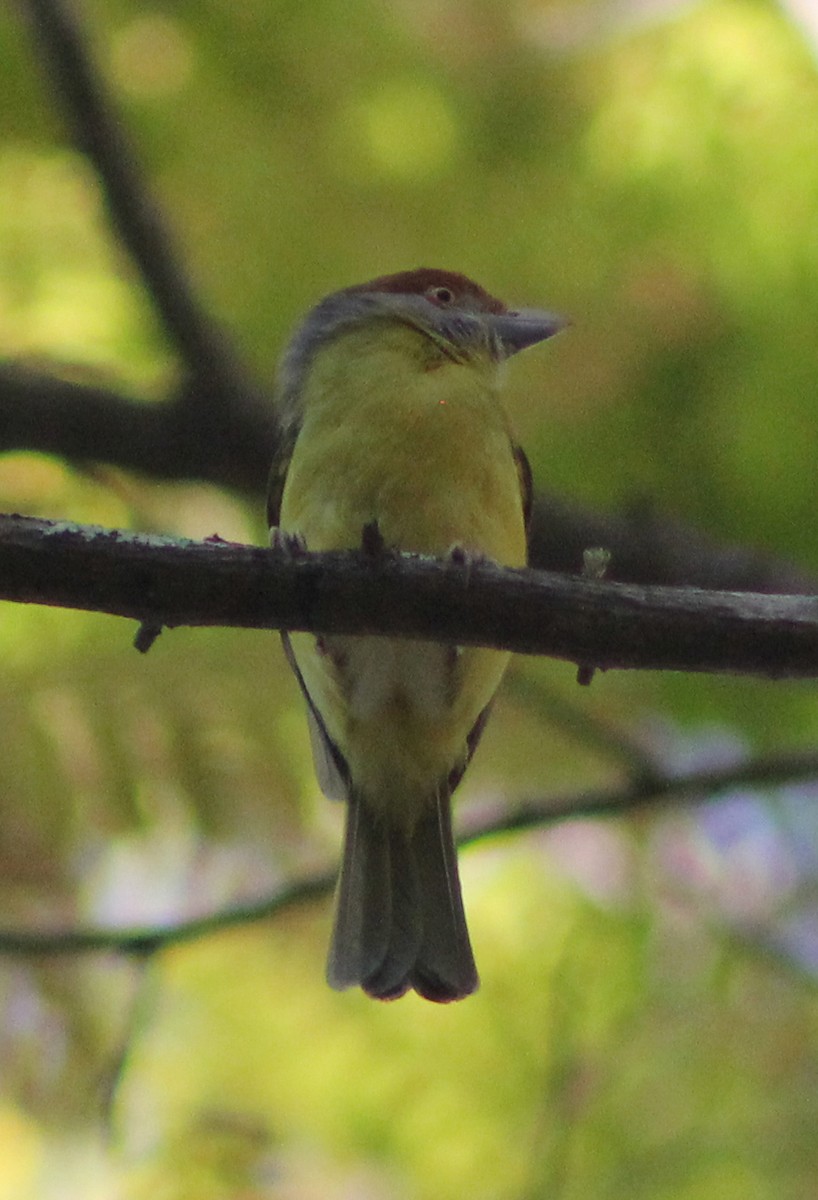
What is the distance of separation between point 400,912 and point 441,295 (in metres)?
1.74

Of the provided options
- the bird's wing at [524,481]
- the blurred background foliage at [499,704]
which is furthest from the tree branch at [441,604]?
the blurred background foliage at [499,704]

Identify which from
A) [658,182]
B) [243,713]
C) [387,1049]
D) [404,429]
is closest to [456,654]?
[404,429]

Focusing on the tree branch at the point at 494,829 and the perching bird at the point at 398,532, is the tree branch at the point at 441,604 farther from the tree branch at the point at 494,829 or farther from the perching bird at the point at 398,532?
the tree branch at the point at 494,829

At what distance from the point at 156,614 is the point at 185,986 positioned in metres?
3.21

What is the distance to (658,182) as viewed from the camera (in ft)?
18.0

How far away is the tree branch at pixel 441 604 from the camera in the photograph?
2842mm

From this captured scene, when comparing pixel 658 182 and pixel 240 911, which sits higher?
pixel 658 182

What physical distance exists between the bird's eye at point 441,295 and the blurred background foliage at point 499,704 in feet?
3.67

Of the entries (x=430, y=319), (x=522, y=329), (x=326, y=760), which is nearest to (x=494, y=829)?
(x=326, y=760)

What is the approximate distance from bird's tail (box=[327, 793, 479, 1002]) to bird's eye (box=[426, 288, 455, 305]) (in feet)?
4.61

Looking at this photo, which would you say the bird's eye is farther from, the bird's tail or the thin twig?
the bird's tail

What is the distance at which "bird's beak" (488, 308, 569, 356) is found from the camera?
182 inches

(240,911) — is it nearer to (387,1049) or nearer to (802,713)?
(387,1049)

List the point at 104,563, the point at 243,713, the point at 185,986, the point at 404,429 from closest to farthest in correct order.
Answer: the point at 104,563 < the point at 404,429 < the point at 243,713 < the point at 185,986
